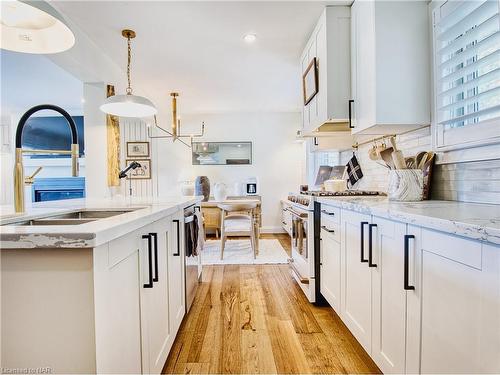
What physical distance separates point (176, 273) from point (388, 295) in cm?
124

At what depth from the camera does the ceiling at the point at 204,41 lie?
2.23 meters

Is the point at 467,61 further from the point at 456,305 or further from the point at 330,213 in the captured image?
the point at 456,305

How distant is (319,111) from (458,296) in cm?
188

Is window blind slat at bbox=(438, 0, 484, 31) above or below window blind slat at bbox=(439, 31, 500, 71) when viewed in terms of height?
above

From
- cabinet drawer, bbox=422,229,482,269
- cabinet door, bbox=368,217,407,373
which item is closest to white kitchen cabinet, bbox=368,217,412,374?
cabinet door, bbox=368,217,407,373

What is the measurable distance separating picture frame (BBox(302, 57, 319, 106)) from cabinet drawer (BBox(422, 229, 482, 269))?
5.94 feet

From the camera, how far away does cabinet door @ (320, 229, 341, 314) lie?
188 cm

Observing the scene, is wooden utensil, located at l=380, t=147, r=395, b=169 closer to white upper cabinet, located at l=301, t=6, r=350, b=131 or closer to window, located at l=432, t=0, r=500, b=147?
window, located at l=432, t=0, r=500, b=147

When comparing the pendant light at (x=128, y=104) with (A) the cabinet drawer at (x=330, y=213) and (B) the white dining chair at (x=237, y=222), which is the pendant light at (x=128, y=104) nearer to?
(B) the white dining chair at (x=237, y=222)

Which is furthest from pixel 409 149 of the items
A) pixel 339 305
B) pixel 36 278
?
pixel 36 278

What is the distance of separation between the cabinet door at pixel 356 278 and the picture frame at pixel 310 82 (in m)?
1.31

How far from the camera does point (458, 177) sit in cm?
157

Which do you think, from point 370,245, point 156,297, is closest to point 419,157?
point 370,245

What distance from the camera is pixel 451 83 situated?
166 centimetres
